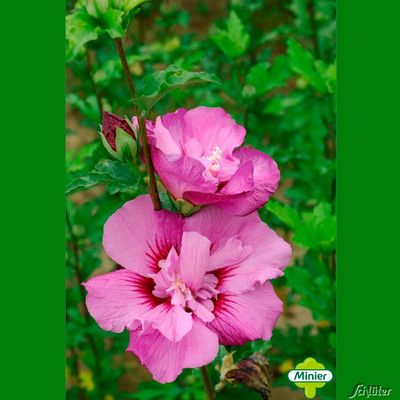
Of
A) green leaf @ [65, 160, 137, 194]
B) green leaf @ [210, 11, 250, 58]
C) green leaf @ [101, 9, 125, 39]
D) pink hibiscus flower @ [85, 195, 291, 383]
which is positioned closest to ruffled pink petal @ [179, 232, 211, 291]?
pink hibiscus flower @ [85, 195, 291, 383]

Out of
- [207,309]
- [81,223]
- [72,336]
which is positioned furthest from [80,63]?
[207,309]

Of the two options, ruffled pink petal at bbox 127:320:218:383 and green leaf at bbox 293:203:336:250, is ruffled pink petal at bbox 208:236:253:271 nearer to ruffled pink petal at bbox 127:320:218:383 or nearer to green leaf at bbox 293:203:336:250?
ruffled pink petal at bbox 127:320:218:383

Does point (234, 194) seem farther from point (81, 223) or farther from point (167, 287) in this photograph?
point (81, 223)

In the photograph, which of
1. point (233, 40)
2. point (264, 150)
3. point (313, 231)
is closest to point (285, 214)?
point (313, 231)

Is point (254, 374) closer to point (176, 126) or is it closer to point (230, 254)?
point (230, 254)

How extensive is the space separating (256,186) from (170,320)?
0.21 meters

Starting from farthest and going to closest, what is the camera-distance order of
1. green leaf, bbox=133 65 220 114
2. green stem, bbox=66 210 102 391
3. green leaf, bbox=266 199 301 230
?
green stem, bbox=66 210 102 391 < green leaf, bbox=266 199 301 230 < green leaf, bbox=133 65 220 114

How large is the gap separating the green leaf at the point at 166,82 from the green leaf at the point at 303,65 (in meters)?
0.78

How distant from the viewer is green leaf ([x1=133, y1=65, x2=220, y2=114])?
0.97 m

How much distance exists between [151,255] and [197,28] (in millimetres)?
2491

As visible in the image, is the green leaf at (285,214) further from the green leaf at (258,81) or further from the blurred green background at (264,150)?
the green leaf at (258,81)

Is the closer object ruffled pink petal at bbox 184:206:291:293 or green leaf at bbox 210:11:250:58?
ruffled pink petal at bbox 184:206:291:293

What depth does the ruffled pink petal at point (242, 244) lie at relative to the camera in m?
1.05

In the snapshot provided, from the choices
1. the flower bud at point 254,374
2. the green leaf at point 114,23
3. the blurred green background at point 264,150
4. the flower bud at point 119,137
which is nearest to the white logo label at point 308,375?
the flower bud at point 254,374
